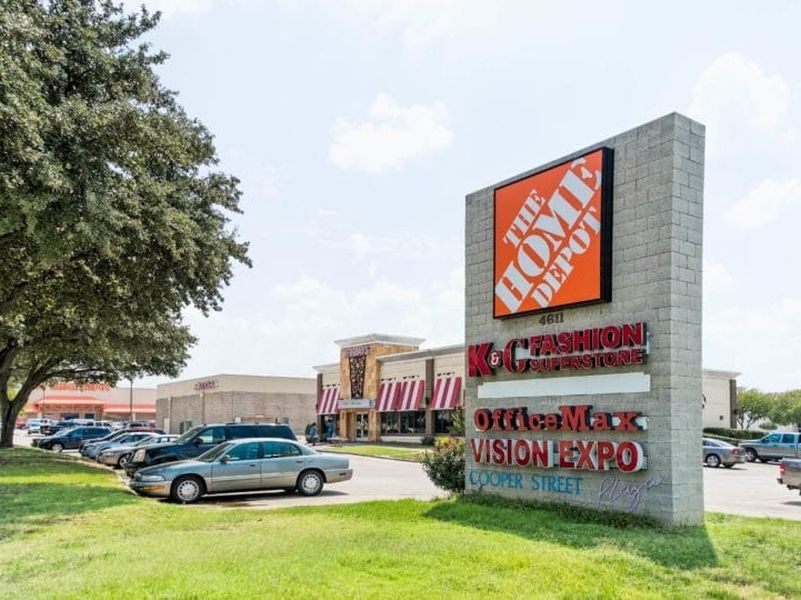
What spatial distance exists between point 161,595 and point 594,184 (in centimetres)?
946

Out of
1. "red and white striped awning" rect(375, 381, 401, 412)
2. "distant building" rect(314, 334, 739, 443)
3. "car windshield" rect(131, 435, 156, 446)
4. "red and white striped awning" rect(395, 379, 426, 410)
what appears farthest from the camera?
"red and white striped awning" rect(375, 381, 401, 412)

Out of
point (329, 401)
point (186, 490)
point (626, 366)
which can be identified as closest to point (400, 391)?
point (329, 401)

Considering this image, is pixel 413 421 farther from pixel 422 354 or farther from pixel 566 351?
pixel 566 351

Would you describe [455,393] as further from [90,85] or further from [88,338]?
[90,85]

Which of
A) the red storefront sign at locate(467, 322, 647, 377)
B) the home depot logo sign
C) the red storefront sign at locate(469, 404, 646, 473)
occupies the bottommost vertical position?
the red storefront sign at locate(469, 404, 646, 473)

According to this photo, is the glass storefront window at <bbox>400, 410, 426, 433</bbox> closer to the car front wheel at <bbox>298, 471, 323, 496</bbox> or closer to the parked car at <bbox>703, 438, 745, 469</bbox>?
the parked car at <bbox>703, 438, 745, 469</bbox>

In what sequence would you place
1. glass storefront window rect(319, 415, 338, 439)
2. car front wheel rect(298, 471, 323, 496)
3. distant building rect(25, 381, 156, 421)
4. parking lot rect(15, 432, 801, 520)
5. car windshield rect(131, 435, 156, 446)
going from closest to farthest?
1. parking lot rect(15, 432, 801, 520)
2. car front wheel rect(298, 471, 323, 496)
3. car windshield rect(131, 435, 156, 446)
4. glass storefront window rect(319, 415, 338, 439)
5. distant building rect(25, 381, 156, 421)

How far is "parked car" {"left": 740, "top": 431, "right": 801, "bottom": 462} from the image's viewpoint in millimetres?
36875

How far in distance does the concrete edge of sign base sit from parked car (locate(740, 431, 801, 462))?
88.5 ft

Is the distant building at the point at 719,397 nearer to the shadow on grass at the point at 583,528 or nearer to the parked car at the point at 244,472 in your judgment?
the parked car at the point at 244,472

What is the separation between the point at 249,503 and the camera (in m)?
18.3

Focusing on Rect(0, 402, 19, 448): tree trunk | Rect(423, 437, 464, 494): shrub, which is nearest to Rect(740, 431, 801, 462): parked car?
Rect(423, 437, 464, 494): shrub

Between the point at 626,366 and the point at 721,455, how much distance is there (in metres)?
24.7

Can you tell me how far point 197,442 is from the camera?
2388cm
